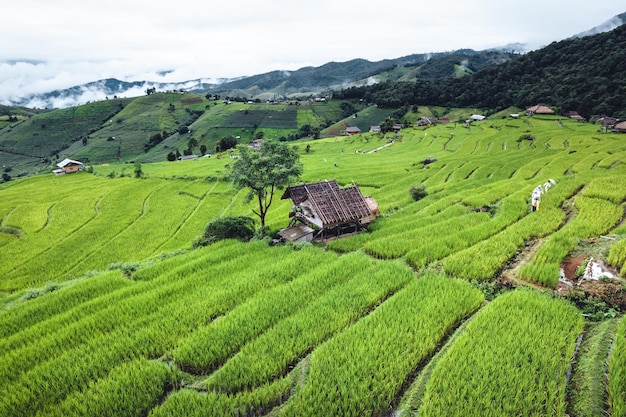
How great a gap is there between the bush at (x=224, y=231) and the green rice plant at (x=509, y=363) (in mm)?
12463

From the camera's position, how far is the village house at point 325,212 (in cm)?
1595

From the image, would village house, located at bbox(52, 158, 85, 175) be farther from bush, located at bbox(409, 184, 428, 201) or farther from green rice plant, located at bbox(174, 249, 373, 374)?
green rice plant, located at bbox(174, 249, 373, 374)

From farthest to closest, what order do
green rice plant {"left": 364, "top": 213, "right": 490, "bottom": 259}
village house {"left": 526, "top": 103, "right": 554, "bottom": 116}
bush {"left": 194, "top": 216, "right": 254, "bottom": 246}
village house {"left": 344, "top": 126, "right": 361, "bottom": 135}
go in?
1. village house {"left": 344, "top": 126, "right": 361, "bottom": 135}
2. village house {"left": 526, "top": 103, "right": 554, "bottom": 116}
3. bush {"left": 194, "top": 216, "right": 254, "bottom": 246}
4. green rice plant {"left": 364, "top": 213, "right": 490, "bottom": 259}

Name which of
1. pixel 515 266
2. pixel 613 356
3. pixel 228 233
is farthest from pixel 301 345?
pixel 228 233

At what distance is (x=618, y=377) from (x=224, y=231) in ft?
51.4

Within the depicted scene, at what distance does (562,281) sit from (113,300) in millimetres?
14134

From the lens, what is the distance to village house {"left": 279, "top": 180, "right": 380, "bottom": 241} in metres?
16.0

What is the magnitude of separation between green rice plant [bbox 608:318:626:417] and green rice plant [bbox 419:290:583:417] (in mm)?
667

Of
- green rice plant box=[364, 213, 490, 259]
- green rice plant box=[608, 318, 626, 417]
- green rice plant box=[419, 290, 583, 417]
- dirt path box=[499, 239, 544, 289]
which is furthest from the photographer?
green rice plant box=[364, 213, 490, 259]

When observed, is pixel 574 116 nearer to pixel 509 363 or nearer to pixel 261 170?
pixel 261 170

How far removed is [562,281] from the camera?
9930 mm

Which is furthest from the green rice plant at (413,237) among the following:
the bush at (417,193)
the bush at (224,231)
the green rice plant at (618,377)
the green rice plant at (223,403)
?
the bush at (417,193)

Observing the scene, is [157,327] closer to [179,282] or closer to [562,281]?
[179,282]

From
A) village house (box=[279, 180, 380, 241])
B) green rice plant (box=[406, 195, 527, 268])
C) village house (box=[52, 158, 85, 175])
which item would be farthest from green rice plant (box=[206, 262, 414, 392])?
village house (box=[52, 158, 85, 175])
